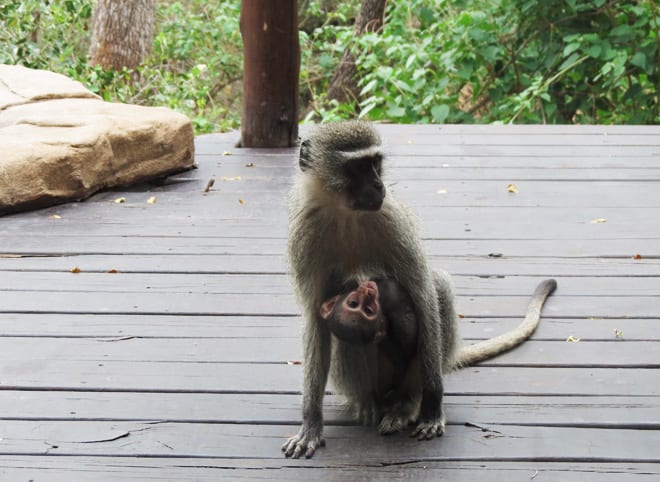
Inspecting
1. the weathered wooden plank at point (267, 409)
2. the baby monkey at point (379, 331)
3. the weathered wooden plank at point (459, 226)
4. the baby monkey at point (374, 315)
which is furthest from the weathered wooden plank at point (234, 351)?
the weathered wooden plank at point (459, 226)

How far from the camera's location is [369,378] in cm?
293

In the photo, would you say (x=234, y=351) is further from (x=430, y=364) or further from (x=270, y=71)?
(x=270, y=71)

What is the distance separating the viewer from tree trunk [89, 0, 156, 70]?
9.74 metres

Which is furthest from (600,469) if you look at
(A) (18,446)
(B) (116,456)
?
(A) (18,446)

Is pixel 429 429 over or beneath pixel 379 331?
beneath

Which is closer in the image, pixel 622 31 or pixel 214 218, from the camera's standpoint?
pixel 214 218

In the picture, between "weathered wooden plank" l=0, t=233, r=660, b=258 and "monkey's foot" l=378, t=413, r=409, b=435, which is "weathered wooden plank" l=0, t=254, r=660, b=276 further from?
"monkey's foot" l=378, t=413, r=409, b=435

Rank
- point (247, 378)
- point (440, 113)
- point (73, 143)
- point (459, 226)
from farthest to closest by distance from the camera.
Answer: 1. point (440, 113)
2. point (73, 143)
3. point (459, 226)
4. point (247, 378)

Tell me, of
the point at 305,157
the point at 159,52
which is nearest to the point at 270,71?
the point at 305,157

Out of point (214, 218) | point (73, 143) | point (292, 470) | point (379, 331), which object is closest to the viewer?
point (292, 470)

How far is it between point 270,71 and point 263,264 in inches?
82.4

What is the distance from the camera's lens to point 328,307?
109 inches

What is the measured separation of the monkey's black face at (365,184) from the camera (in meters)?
2.75

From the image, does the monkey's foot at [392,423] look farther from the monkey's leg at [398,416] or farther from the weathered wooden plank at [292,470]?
the weathered wooden plank at [292,470]
